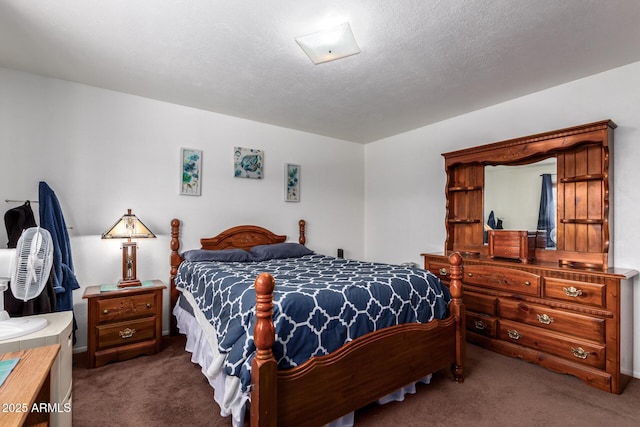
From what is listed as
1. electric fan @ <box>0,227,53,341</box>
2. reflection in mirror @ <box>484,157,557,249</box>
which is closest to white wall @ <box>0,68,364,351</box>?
electric fan @ <box>0,227,53,341</box>

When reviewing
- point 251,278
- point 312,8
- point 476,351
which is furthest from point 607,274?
point 312,8

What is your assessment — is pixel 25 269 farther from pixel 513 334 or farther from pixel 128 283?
pixel 513 334

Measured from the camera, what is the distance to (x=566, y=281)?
257 centimetres

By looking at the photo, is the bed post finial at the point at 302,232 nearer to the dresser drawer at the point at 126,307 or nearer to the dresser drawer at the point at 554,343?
the dresser drawer at the point at 126,307

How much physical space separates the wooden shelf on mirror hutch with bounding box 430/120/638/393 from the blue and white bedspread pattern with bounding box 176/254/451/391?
33.1 inches

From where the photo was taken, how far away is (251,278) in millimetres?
2320

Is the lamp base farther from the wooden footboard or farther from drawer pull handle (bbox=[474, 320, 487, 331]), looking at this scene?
drawer pull handle (bbox=[474, 320, 487, 331])

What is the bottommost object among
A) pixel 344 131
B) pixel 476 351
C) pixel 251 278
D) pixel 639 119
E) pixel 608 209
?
pixel 476 351

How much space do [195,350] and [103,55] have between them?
8.07 ft

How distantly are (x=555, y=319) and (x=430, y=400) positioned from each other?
1.29m

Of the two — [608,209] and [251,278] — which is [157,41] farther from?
[608,209]

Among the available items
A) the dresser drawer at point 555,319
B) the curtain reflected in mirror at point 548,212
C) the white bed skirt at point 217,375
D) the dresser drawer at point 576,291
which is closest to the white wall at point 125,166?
the white bed skirt at point 217,375

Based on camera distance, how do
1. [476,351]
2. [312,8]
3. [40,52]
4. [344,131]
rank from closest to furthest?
[312,8], [40,52], [476,351], [344,131]

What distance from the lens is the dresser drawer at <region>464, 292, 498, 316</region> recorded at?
3.01m
